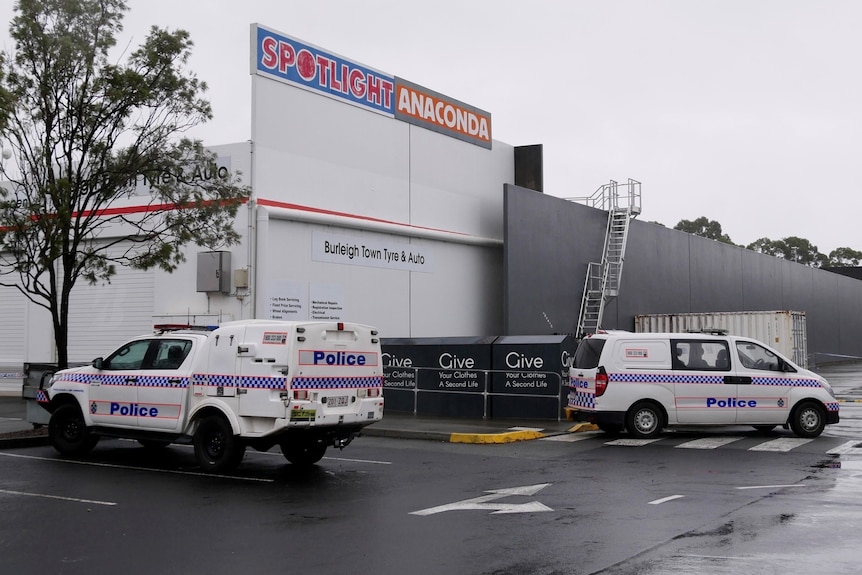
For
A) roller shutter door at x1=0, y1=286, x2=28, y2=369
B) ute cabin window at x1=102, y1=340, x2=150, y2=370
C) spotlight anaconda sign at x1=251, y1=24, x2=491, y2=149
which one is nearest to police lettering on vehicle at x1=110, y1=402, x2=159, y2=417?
ute cabin window at x1=102, y1=340, x2=150, y2=370

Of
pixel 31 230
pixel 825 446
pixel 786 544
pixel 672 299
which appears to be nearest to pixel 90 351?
pixel 31 230

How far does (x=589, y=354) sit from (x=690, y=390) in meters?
1.87

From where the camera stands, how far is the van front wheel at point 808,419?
16.3 metres

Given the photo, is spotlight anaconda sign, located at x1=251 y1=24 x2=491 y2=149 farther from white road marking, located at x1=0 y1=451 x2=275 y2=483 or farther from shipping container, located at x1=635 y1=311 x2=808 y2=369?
white road marking, located at x1=0 y1=451 x2=275 y2=483

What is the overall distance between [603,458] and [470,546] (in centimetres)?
646

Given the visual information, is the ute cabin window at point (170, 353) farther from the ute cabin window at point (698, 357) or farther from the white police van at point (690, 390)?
the ute cabin window at point (698, 357)

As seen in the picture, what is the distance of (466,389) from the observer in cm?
2084

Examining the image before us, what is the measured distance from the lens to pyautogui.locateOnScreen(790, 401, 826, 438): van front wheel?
53.5 feet

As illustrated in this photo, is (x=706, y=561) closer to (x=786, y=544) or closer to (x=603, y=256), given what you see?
(x=786, y=544)

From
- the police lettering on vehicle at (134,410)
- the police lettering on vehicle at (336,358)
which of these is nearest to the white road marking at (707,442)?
the police lettering on vehicle at (336,358)

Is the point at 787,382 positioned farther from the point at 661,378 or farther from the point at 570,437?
the point at 570,437

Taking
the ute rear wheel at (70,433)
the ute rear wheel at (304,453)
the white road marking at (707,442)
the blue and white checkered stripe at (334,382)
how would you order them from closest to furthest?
the blue and white checkered stripe at (334,382)
the ute rear wheel at (304,453)
the ute rear wheel at (70,433)
the white road marking at (707,442)

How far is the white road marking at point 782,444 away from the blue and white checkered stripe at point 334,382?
642cm

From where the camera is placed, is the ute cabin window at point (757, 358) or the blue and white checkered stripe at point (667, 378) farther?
the ute cabin window at point (757, 358)
